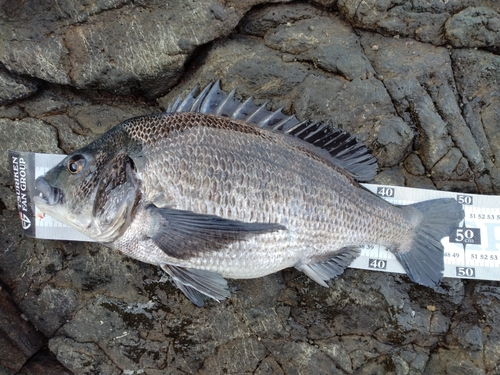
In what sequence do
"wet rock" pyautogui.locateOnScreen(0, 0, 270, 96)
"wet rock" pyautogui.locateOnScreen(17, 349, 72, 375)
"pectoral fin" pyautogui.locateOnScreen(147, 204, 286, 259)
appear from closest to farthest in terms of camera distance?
1. "pectoral fin" pyautogui.locateOnScreen(147, 204, 286, 259)
2. "wet rock" pyautogui.locateOnScreen(0, 0, 270, 96)
3. "wet rock" pyautogui.locateOnScreen(17, 349, 72, 375)

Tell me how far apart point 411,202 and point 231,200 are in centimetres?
177

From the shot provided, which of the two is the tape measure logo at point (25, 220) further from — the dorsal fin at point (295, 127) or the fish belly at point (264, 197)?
the dorsal fin at point (295, 127)

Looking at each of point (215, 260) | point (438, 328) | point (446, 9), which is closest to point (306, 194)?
point (215, 260)

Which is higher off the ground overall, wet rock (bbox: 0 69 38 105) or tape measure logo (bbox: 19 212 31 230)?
Answer: wet rock (bbox: 0 69 38 105)

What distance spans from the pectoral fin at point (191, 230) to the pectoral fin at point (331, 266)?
717mm

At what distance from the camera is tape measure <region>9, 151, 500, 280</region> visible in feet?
11.5

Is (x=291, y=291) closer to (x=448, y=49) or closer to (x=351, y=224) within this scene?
(x=351, y=224)

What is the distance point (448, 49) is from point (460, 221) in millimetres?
1589

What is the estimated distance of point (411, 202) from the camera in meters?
3.59

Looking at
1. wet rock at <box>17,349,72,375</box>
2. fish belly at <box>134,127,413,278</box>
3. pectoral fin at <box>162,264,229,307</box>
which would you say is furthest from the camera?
wet rock at <box>17,349,72,375</box>

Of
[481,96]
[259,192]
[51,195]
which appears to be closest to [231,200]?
[259,192]

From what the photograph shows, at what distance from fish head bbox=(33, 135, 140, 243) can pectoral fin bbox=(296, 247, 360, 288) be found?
1.53 metres

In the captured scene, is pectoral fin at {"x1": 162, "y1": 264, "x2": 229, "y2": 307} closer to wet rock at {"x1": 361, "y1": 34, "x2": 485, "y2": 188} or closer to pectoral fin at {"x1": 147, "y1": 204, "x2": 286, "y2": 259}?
pectoral fin at {"x1": 147, "y1": 204, "x2": 286, "y2": 259}

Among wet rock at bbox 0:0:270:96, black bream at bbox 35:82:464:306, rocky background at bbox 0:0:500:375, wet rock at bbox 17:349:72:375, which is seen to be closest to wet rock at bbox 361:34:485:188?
rocky background at bbox 0:0:500:375
